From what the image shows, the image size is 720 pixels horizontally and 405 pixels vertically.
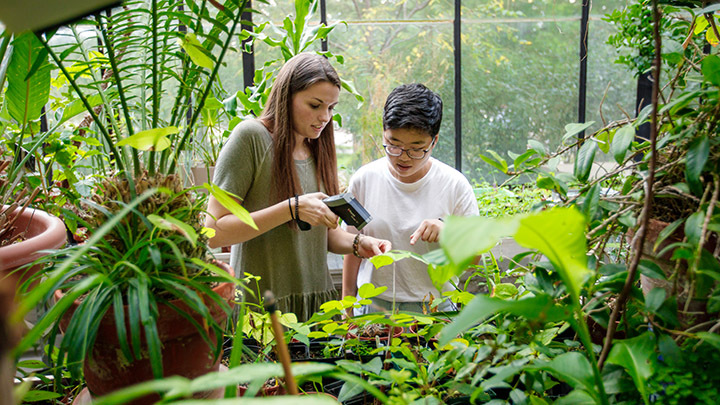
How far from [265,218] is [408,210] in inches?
26.0

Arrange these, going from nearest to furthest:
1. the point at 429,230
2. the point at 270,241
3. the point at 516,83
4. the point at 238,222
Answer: the point at 238,222
the point at 429,230
the point at 270,241
the point at 516,83

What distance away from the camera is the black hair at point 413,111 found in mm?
1931

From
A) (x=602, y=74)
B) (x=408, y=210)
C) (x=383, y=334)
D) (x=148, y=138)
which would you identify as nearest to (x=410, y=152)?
(x=408, y=210)

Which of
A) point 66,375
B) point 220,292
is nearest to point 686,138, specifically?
point 220,292

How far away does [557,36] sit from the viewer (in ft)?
12.1

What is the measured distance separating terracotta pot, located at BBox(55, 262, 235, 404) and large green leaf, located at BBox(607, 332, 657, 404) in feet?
1.90

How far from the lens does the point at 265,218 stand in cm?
176

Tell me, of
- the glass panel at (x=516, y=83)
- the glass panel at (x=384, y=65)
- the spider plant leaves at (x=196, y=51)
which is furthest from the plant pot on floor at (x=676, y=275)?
the glass panel at (x=516, y=83)

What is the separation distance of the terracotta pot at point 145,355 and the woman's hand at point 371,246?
1.07 metres

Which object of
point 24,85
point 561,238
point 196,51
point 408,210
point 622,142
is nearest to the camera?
point 561,238

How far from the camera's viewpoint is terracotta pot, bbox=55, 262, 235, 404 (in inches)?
28.1

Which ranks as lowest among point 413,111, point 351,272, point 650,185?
point 351,272

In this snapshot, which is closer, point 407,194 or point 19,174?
point 19,174

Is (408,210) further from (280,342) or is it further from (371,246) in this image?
(280,342)
